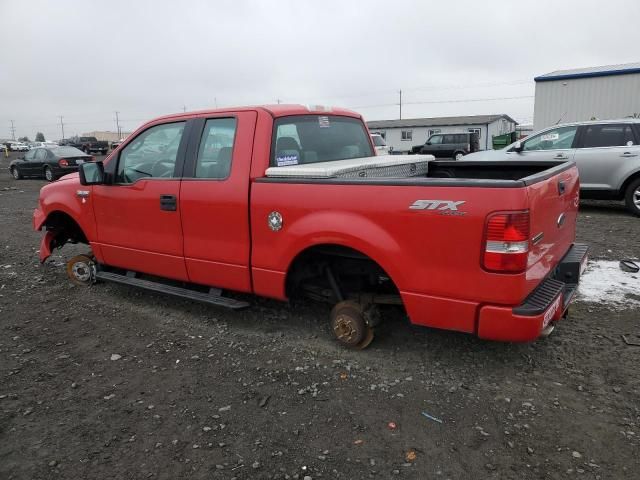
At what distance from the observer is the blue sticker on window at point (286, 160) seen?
386cm

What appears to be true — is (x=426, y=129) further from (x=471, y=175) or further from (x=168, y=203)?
(x=168, y=203)

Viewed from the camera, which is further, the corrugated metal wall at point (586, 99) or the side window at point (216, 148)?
the corrugated metal wall at point (586, 99)

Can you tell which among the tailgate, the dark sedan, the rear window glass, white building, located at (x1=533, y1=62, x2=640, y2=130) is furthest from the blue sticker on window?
the rear window glass

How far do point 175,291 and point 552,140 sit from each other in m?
8.17

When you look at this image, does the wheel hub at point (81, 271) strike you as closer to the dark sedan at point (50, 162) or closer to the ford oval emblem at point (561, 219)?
the ford oval emblem at point (561, 219)

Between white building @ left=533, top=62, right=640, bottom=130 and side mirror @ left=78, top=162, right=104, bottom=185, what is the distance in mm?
18823

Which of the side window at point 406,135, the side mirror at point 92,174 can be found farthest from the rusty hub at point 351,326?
the side window at point 406,135

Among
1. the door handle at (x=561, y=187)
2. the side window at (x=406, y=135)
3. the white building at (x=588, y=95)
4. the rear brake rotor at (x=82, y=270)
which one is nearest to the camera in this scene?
the door handle at (x=561, y=187)

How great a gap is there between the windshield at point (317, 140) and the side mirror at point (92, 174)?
1.92 m

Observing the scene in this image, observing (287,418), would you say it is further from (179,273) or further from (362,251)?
(179,273)

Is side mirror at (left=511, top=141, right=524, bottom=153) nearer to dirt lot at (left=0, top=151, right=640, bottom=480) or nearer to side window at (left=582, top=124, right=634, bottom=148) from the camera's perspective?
side window at (left=582, top=124, right=634, bottom=148)

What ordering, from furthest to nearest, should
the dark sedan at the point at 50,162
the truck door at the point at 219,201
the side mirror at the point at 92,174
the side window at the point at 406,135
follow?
the side window at the point at 406,135 → the dark sedan at the point at 50,162 → the side mirror at the point at 92,174 → the truck door at the point at 219,201

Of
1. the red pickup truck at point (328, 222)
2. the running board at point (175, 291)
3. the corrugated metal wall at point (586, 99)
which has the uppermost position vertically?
the corrugated metal wall at point (586, 99)

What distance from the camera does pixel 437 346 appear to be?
3.78m
